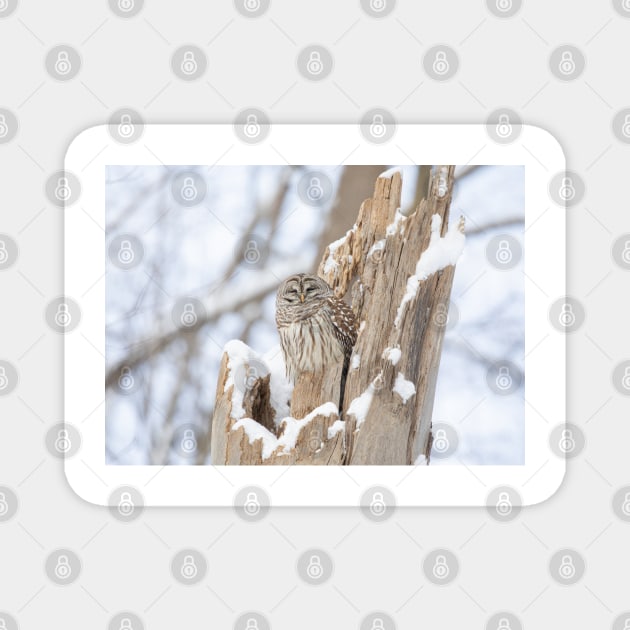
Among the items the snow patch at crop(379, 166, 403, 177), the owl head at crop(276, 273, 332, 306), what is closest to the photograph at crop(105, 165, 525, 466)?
the snow patch at crop(379, 166, 403, 177)

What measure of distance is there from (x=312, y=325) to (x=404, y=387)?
0.45m

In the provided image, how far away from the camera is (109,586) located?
2.50m

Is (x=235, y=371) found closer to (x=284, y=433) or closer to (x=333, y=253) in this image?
(x=284, y=433)

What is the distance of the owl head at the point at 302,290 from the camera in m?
2.70

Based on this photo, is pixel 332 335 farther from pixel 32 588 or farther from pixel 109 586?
pixel 32 588

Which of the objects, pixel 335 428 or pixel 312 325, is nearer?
pixel 335 428

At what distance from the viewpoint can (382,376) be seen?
2.55 m

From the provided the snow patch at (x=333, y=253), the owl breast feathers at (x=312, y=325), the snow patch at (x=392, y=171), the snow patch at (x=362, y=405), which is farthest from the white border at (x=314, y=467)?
the owl breast feathers at (x=312, y=325)

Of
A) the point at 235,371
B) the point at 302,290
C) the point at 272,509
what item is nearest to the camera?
the point at 272,509

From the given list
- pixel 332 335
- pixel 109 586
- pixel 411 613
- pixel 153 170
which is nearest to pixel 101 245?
pixel 153 170

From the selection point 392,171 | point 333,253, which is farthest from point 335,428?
point 392,171

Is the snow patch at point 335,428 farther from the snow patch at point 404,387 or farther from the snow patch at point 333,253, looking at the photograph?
the snow patch at point 333,253

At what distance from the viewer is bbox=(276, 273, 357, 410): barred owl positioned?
105 inches

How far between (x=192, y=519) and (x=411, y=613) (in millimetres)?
892
